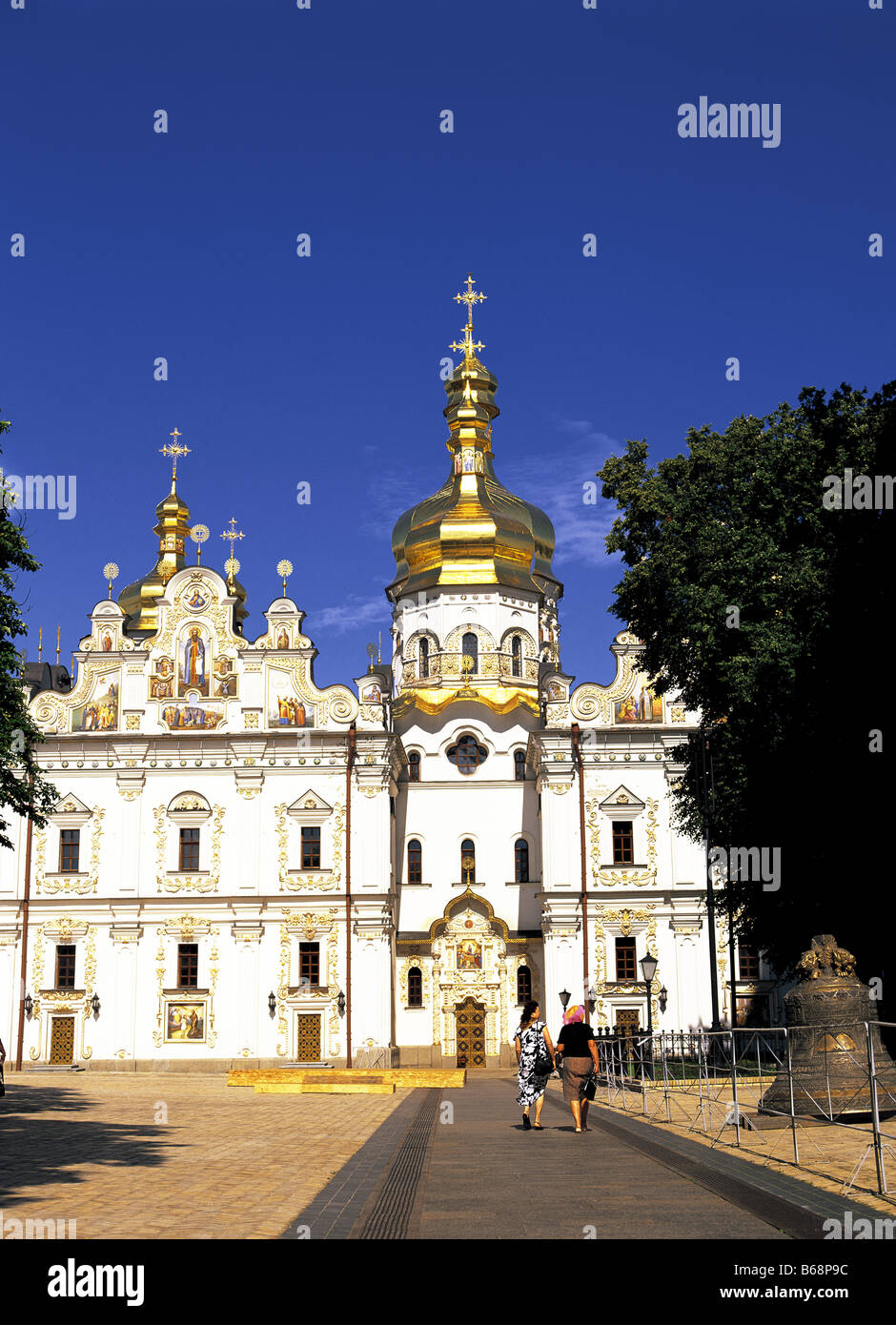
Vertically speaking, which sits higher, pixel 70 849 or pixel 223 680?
pixel 223 680

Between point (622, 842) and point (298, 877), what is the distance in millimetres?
11389

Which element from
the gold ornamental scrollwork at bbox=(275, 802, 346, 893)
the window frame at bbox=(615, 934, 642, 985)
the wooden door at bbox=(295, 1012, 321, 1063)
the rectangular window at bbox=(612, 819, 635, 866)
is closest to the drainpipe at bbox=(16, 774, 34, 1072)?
the gold ornamental scrollwork at bbox=(275, 802, 346, 893)

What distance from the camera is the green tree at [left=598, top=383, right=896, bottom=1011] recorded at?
23875mm

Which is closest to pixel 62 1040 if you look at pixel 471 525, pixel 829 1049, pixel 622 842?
pixel 622 842

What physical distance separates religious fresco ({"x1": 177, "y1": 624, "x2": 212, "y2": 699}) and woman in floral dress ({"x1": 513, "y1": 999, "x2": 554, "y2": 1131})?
104 feet

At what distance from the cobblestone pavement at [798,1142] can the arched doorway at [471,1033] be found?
26.3 meters

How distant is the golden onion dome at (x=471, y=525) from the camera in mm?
57391

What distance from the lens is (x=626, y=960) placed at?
1886 inches

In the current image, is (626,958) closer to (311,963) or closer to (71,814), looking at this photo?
(311,963)

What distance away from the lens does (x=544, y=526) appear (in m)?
61.0

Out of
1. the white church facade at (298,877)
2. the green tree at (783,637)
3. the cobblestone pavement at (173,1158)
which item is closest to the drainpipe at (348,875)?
the white church facade at (298,877)

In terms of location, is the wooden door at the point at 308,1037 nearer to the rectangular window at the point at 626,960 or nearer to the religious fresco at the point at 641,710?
the rectangular window at the point at 626,960

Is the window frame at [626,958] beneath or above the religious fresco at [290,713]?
beneath
